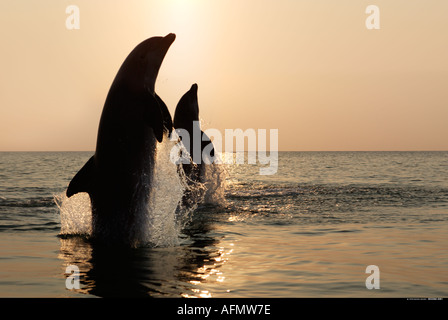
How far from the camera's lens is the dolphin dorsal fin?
11477 millimetres

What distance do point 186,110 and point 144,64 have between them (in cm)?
832

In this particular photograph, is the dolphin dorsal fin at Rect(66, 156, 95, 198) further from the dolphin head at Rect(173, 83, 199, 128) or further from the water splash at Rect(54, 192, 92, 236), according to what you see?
the dolphin head at Rect(173, 83, 199, 128)

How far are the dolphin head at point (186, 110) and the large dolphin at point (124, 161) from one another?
834cm

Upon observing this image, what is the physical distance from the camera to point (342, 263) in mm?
10711

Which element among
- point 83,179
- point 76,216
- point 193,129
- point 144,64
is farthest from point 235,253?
point 193,129

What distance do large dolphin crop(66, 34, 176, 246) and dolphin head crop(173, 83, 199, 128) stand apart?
8344 millimetres

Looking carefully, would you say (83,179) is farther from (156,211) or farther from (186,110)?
(186,110)

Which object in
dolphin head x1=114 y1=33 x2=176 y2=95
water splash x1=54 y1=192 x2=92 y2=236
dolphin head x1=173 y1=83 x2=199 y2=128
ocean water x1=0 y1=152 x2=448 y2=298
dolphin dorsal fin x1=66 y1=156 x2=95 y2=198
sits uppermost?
dolphin head x1=114 y1=33 x2=176 y2=95

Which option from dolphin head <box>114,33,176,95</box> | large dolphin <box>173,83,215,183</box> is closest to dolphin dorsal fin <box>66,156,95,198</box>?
dolphin head <box>114,33,176,95</box>

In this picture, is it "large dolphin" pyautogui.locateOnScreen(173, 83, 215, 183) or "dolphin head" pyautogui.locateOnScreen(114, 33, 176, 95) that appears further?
"large dolphin" pyautogui.locateOnScreen(173, 83, 215, 183)

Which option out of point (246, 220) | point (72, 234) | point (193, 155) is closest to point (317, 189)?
point (193, 155)

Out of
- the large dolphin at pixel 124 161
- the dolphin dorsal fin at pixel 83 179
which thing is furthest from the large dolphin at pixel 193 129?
the dolphin dorsal fin at pixel 83 179

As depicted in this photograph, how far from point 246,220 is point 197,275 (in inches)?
276

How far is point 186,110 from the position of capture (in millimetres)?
20344
